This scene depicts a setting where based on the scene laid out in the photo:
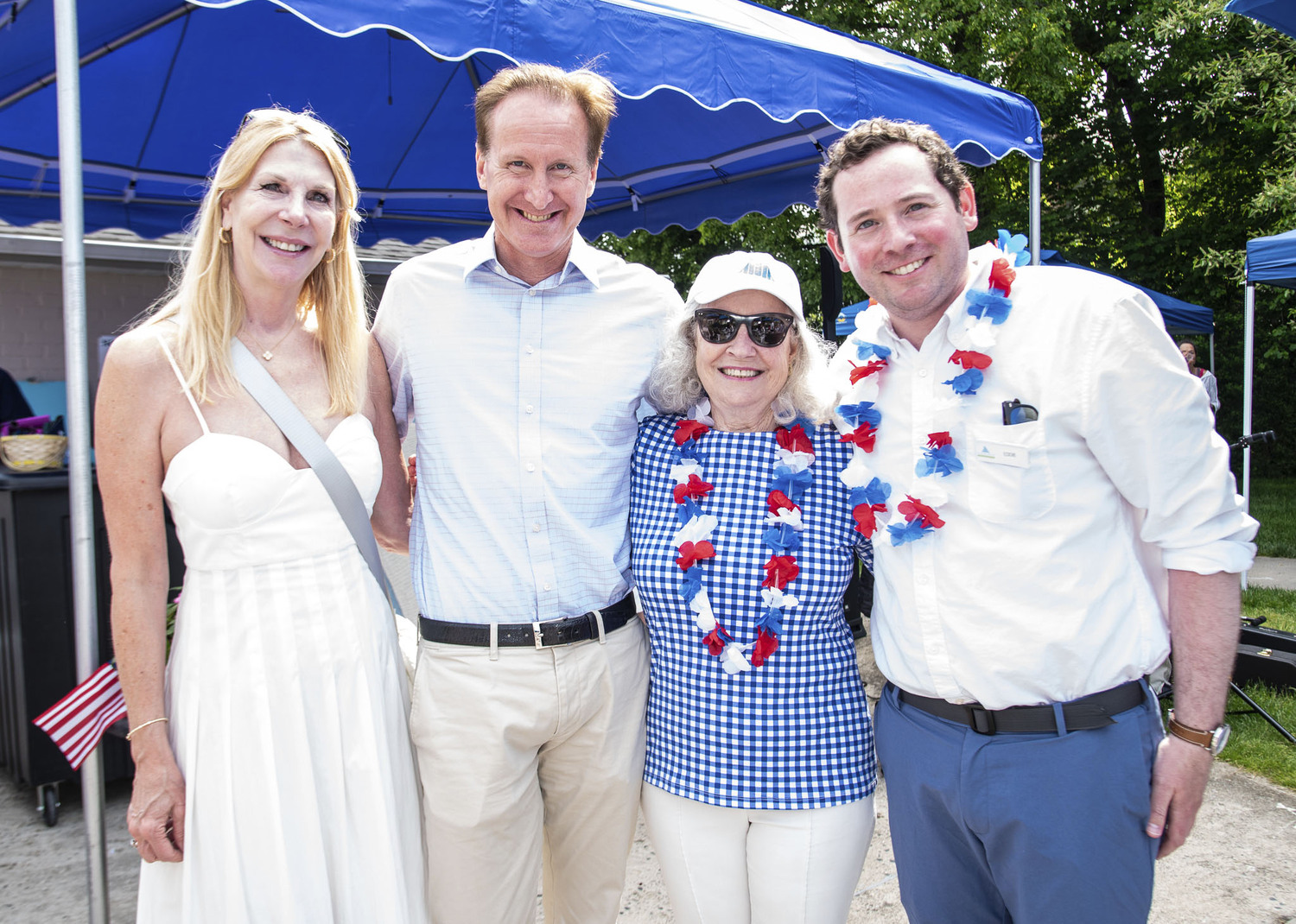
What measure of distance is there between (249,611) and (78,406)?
2.78 ft

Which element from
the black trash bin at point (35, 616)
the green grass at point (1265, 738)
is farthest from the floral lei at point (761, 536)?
the green grass at point (1265, 738)

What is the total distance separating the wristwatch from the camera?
5.79 feet

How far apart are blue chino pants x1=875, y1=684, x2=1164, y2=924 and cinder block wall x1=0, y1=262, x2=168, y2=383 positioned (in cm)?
741

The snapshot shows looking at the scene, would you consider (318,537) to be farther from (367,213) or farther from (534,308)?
(367,213)

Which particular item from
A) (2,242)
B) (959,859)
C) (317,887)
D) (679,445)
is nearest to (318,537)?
(317,887)

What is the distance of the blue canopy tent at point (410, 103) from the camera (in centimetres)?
241

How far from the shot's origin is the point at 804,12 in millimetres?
13766

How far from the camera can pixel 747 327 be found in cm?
228

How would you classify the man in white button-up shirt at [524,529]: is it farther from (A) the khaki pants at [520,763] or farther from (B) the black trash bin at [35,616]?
(B) the black trash bin at [35,616]

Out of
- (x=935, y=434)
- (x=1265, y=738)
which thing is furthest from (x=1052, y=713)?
(x=1265, y=738)

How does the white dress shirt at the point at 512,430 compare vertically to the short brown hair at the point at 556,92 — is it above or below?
below

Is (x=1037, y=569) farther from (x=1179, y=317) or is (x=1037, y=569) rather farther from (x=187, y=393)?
(x=1179, y=317)

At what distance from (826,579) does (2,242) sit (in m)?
6.36

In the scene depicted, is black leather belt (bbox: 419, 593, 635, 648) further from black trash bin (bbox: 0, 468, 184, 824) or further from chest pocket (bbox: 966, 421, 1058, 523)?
black trash bin (bbox: 0, 468, 184, 824)
